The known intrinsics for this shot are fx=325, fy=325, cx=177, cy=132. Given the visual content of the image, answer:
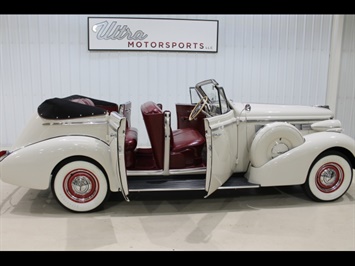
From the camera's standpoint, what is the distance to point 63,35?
22.5ft

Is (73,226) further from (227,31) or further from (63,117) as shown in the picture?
(227,31)

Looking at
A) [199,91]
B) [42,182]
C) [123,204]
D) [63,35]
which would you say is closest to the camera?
[42,182]

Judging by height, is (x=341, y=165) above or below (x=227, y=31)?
below

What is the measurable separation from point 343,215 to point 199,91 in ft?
7.67

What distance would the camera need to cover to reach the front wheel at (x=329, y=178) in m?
4.04

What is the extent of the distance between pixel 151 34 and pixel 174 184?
4.08 metres

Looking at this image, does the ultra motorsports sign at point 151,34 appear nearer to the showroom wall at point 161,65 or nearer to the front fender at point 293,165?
the showroom wall at point 161,65

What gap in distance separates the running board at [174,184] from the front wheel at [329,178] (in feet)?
2.51

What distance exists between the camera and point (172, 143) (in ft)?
13.2

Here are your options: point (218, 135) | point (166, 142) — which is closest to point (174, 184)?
point (166, 142)

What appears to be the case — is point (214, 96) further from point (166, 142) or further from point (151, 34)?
point (151, 34)

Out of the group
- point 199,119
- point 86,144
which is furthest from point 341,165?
point 86,144

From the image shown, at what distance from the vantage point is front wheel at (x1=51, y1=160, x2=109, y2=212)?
3738 millimetres

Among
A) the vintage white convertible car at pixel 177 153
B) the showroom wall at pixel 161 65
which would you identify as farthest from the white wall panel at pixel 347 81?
the vintage white convertible car at pixel 177 153
